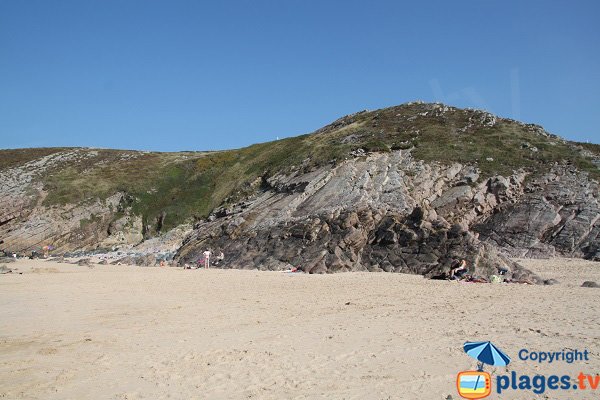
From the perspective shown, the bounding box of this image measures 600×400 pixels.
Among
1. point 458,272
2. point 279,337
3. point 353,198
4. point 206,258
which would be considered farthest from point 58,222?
point 279,337

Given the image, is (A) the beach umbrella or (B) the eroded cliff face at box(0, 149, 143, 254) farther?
(B) the eroded cliff face at box(0, 149, 143, 254)

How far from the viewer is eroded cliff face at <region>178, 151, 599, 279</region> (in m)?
25.9

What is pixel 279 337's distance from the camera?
1157 cm

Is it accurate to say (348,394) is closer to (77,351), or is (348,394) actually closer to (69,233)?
(77,351)

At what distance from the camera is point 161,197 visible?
176ft

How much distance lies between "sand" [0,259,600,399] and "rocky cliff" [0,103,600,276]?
6483mm

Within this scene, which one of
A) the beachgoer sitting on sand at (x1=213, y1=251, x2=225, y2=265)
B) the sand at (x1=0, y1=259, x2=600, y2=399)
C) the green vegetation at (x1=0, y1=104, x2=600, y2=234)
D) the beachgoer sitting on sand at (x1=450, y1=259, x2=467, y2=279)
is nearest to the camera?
the sand at (x1=0, y1=259, x2=600, y2=399)

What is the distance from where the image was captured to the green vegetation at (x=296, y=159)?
131 ft

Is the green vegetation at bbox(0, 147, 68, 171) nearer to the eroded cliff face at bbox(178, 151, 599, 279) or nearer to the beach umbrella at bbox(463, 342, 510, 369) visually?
the eroded cliff face at bbox(178, 151, 599, 279)

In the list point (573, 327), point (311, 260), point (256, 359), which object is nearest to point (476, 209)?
point (311, 260)

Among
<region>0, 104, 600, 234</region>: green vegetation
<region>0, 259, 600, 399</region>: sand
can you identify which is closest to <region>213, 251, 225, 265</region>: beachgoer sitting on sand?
<region>0, 259, 600, 399</region>: sand

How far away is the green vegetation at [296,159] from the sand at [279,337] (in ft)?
69.4

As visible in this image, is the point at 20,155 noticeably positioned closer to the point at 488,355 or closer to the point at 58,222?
the point at 58,222

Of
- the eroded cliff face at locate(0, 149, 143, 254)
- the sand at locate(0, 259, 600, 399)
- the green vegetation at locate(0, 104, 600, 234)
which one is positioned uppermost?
the green vegetation at locate(0, 104, 600, 234)
